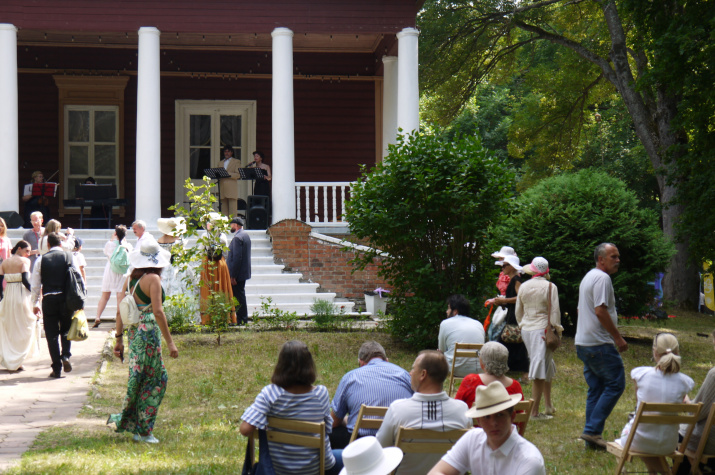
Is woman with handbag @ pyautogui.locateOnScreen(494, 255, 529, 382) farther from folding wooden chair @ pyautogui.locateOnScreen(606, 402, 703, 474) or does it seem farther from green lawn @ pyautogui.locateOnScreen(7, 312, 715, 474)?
folding wooden chair @ pyautogui.locateOnScreen(606, 402, 703, 474)

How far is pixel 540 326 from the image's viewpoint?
26.7 feet

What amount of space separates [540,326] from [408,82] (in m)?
9.26

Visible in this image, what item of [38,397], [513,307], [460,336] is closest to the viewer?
[460,336]

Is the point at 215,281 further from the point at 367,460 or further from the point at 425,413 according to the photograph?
the point at 367,460

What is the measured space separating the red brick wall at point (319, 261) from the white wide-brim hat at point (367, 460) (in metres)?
11.4

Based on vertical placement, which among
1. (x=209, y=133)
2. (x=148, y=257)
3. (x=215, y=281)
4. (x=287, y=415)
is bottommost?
(x=287, y=415)

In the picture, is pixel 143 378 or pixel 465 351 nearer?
pixel 143 378

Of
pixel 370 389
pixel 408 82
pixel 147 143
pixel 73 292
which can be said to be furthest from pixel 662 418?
pixel 147 143

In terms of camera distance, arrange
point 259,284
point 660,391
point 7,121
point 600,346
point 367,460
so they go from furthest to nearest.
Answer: point 7,121, point 259,284, point 600,346, point 660,391, point 367,460

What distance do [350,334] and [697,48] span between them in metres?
7.15

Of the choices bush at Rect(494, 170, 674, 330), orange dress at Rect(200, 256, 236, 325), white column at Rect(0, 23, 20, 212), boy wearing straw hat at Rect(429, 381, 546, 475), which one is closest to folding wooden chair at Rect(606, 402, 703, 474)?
boy wearing straw hat at Rect(429, 381, 546, 475)

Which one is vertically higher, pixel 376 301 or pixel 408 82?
pixel 408 82

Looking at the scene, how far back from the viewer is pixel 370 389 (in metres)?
5.41

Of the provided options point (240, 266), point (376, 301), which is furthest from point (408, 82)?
point (240, 266)
